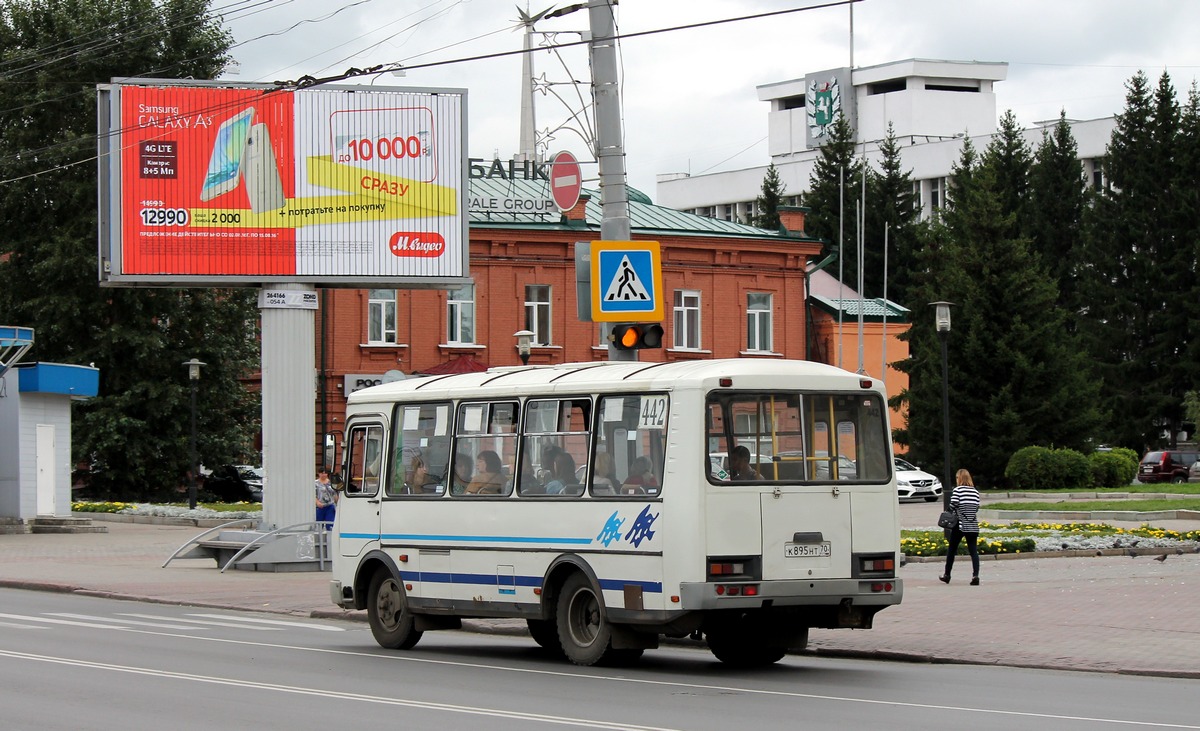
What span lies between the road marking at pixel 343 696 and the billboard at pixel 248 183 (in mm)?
14226

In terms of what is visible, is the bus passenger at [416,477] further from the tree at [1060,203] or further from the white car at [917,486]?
the tree at [1060,203]

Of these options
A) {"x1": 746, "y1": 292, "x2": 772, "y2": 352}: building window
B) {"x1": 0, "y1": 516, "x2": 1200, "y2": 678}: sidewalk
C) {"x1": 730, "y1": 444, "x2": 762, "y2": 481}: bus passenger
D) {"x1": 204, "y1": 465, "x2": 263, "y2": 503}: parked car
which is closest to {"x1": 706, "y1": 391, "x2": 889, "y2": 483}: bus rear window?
{"x1": 730, "y1": 444, "x2": 762, "y2": 481}: bus passenger

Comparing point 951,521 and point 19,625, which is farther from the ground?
point 951,521

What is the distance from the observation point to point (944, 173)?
4422 inches

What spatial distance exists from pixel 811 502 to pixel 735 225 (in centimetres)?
4874

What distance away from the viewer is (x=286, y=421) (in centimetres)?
2922

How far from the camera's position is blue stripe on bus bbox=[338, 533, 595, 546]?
1509 centimetres

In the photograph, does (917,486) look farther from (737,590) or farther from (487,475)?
(737,590)

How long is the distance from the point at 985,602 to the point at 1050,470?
34.5 m

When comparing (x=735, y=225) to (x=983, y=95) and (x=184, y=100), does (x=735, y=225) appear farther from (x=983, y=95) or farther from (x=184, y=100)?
(x=983, y=95)

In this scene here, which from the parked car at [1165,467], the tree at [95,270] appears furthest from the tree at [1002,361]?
the tree at [95,270]

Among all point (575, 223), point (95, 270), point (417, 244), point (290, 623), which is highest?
point (575, 223)

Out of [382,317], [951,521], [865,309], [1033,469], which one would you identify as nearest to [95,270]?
[382,317]

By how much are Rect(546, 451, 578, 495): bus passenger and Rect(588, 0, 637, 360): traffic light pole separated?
297 cm
